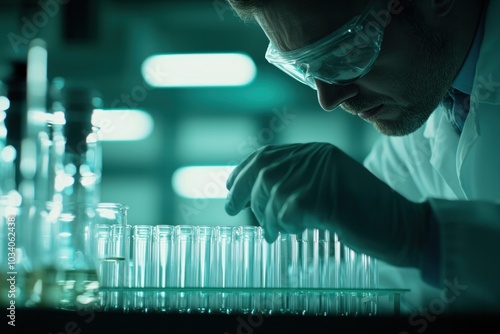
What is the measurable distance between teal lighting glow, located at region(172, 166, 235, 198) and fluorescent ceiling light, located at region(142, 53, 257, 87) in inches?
17.0

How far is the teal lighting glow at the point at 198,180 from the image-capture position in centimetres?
323

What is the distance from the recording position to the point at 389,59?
1533 mm

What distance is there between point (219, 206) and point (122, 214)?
2.00 m

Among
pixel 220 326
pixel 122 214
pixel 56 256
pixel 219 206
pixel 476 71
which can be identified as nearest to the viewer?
pixel 220 326

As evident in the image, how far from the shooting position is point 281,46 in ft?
4.74

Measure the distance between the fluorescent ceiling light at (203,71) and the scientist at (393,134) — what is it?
174 cm

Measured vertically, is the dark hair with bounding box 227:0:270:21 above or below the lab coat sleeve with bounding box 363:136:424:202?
above

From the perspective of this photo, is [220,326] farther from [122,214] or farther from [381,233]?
[381,233]

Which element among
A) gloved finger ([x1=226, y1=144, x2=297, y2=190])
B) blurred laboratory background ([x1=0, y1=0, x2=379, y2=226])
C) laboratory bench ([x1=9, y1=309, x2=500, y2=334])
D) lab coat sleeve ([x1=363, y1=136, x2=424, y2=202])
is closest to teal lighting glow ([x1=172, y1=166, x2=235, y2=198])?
blurred laboratory background ([x1=0, y1=0, x2=379, y2=226])

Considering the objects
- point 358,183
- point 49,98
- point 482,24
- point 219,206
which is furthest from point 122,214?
point 219,206

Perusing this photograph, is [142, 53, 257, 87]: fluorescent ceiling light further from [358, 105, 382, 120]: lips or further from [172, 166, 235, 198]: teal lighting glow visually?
[358, 105, 382, 120]: lips

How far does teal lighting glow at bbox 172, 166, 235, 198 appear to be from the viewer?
10.6 feet

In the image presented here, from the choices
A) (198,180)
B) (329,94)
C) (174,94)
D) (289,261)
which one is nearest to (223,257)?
(289,261)

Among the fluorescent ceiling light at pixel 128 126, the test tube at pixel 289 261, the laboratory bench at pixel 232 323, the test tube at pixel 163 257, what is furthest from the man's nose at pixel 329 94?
the fluorescent ceiling light at pixel 128 126
